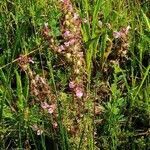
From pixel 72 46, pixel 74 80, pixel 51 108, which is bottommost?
pixel 51 108

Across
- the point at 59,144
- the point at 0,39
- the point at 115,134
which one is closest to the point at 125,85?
the point at 115,134

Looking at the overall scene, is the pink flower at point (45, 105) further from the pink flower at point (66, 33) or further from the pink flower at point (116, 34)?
the pink flower at point (116, 34)

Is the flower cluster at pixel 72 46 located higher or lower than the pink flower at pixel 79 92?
higher

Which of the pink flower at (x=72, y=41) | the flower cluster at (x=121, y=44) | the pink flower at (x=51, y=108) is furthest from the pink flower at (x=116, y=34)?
the pink flower at (x=51, y=108)

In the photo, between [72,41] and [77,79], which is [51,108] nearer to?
[77,79]

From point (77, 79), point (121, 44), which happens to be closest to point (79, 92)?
point (77, 79)

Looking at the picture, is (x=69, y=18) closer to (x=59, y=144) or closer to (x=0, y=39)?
(x=59, y=144)

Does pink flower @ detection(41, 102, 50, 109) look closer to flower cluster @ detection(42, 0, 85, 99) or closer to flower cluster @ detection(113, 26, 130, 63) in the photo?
flower cluster @ detection(42, 0, 85, 99)

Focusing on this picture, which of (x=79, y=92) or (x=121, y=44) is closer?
(x=79, y=92)

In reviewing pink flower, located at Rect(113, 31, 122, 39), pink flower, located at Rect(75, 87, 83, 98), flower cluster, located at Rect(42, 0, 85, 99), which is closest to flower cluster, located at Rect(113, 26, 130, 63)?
pink flower, located at Rect(113, 31, 122, 39)
